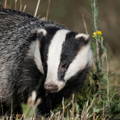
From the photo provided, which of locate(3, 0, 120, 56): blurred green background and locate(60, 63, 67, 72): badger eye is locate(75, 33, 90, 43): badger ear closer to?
locate(60, 63, 67, 72): badger eye

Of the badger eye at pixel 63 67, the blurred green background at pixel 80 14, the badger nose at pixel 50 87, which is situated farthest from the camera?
the blurred green background at pixel 80 14

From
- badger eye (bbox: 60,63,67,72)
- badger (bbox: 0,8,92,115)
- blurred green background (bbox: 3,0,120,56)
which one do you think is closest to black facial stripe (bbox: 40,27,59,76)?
badger (bbox: 0,8,92,115)

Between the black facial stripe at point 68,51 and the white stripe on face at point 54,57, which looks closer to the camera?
the white stripe on face at point 54,57

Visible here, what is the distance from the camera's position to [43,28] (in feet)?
18.7

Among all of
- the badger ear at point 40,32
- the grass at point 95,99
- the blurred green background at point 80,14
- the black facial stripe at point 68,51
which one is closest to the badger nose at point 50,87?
the black facial stripe at point 68,51

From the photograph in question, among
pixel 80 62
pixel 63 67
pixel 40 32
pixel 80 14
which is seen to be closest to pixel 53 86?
pixel 63 67

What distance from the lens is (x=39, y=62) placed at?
545 centimetres

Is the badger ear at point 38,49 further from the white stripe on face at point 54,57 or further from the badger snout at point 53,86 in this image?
the badger snout at point 53,86

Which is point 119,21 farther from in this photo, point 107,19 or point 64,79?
point 64,79

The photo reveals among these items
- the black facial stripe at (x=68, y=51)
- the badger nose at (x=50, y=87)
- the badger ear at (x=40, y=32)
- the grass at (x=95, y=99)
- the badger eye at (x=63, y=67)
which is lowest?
the grass at (x=95, y=99)

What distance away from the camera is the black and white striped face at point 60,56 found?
520 centimetres

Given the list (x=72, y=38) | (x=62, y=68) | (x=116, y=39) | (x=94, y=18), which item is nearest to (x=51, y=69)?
(x=62, y=68)

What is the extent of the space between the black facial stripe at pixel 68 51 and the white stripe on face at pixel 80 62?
1.7 inches

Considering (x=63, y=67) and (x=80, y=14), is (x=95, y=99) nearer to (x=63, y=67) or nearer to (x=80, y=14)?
(x=63, y=67)
